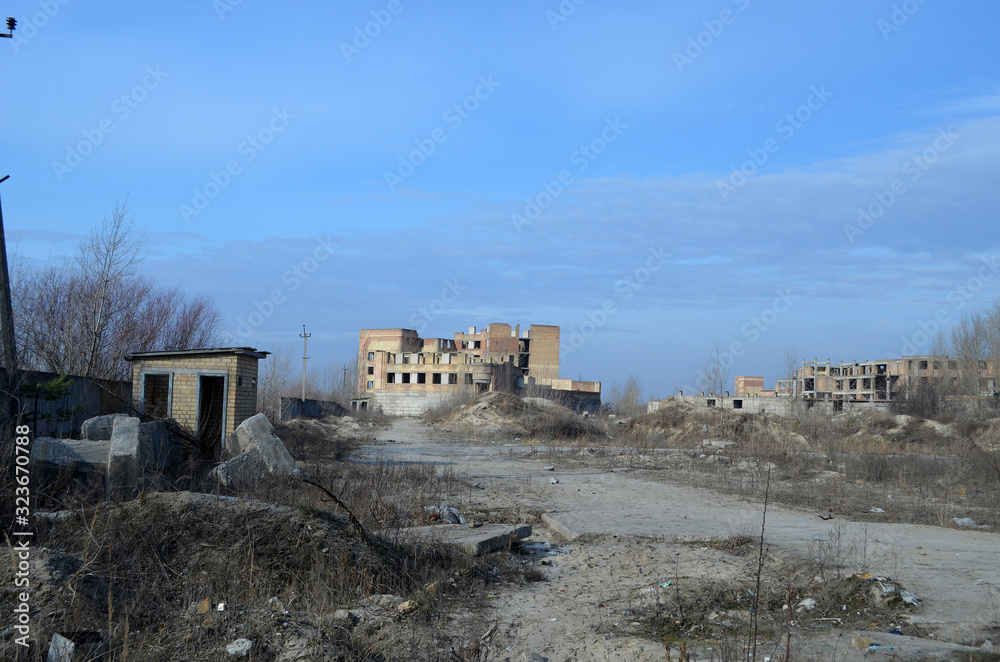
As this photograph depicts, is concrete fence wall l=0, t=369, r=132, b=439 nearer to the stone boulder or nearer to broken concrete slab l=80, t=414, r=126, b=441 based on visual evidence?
broken concrete slab l=80, t=414, r=126, b=441

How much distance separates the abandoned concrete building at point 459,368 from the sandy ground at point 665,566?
128ft

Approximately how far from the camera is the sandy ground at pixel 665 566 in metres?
4.99

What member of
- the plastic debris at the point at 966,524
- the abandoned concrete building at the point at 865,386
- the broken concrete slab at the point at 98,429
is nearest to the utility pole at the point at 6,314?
the broken concrete slab at the point at 98,429

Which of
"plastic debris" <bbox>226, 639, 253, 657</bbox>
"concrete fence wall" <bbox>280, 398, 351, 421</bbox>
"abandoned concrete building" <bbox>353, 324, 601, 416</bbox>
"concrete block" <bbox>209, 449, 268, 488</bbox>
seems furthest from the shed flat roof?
"abandoned concrete building" <bbox>353, 324, 601, 416</bbox>

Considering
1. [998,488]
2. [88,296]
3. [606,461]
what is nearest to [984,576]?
[998,488]

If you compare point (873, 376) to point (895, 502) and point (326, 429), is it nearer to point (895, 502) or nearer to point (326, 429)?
point (326, 429)

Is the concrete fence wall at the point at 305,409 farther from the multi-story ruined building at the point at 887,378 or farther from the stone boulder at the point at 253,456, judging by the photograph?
the multi-story ruined building at the point at 887,378

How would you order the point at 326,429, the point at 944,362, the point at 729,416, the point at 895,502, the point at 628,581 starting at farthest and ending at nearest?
the point at 944,362 → the point at 729,416 → the point at 326,429 → the point at 895,502 → the point at 628,581

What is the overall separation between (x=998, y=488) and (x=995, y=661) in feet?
35.2

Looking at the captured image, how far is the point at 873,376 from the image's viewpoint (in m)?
71.0

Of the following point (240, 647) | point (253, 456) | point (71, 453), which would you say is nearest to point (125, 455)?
point (71, 453)

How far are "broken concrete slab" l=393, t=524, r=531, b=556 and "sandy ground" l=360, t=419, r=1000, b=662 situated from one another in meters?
0.55

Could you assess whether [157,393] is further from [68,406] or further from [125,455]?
[125,455]

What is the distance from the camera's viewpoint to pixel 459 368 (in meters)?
67.9
